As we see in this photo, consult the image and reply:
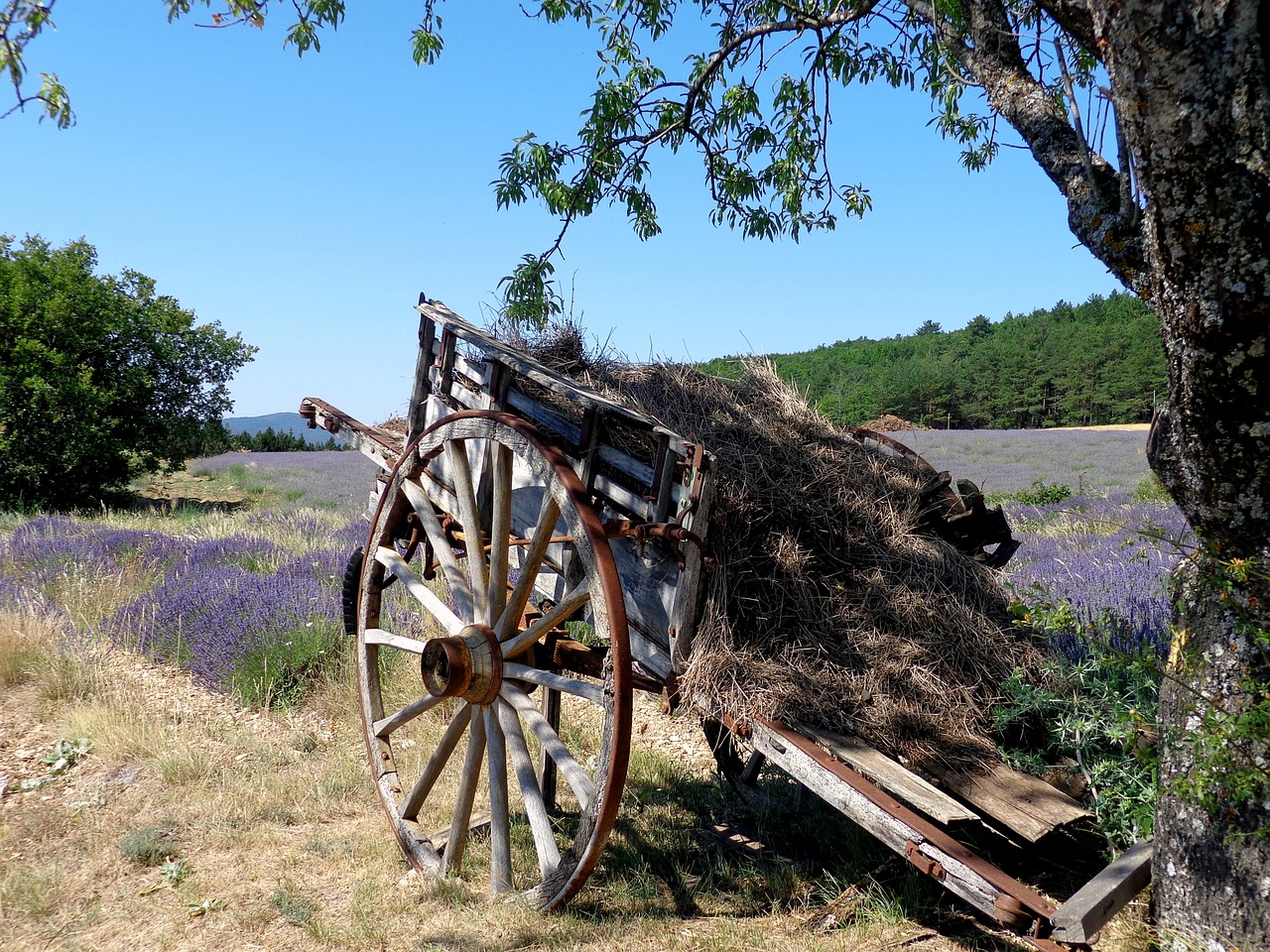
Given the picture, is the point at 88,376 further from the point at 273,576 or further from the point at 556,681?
the point at 556,681

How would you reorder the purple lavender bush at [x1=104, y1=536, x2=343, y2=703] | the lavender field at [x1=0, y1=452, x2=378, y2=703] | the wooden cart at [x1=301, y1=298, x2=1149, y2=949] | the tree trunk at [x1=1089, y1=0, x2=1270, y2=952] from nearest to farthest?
the tree trunk at [x1=1089, y1=0, x2=1270, y2=952] → the wooden cart at [x1=301, y1=298, x2=1149, y2=949] → the purple lavender bush at [x1=104, y1=536, x2=343, y2=703] → the lavender field at [x1=0, y1=452, x2=378, y2=703]

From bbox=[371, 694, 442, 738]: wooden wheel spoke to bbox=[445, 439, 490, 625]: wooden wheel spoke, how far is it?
1.32 ft

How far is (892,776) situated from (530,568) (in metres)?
1.38

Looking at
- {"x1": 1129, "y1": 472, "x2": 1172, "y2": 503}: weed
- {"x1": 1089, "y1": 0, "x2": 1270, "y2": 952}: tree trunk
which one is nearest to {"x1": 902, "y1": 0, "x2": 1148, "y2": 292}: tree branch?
{"x1": 1089, "y1": 0, "x2": 1270, "y2": 952}: tree trunk

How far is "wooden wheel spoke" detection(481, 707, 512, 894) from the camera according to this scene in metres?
3.12

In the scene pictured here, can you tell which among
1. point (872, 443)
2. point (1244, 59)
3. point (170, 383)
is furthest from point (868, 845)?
point (170, 383)

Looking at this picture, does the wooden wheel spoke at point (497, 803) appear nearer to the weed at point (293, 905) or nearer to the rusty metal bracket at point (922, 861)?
the weed at point (293, 905)

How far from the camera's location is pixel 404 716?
3592 millimetres

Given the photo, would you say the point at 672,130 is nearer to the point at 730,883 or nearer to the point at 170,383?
the point at 730,883

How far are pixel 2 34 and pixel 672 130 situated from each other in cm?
426

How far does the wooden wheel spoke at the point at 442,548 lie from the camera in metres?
3.36

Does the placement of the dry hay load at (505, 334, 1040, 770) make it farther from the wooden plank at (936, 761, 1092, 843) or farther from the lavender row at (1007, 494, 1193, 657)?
the lavender row at (1007, 494, 1193, 657)

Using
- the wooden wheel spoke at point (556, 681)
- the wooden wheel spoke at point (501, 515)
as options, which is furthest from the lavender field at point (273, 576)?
the wooden wheel spoke at point (501, 515)

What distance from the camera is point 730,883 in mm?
3471
